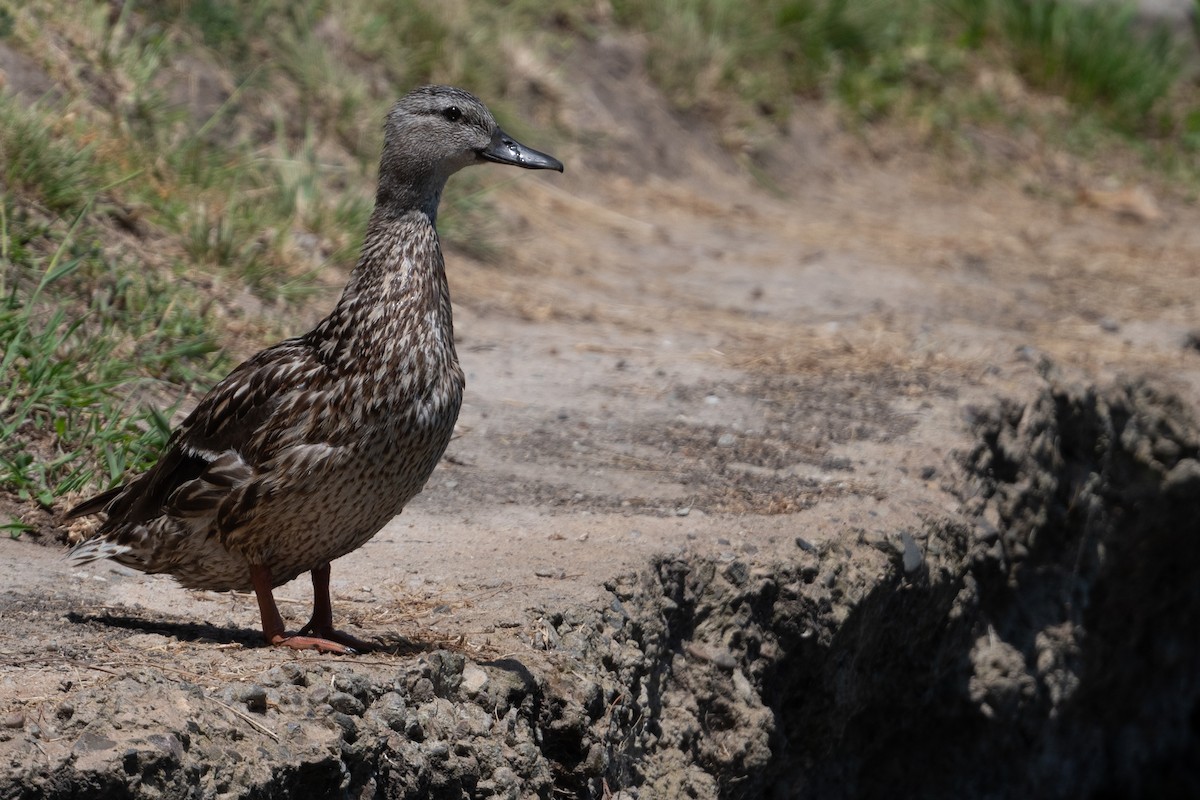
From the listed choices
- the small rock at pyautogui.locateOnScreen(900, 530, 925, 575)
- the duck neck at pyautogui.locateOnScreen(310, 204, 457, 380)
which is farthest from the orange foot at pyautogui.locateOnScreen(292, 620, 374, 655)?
the small rock at pyautogui.locateOnScreen(900, 530, 925, 575)

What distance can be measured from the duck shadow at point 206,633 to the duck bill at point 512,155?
1330 millimetres

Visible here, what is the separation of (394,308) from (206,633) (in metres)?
0.98

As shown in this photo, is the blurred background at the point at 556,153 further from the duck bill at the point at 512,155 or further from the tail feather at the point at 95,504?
the duck bill at the point at 512,155

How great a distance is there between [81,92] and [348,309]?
368 cm

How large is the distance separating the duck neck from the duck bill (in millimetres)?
288

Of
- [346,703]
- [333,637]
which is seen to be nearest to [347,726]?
[346,703]

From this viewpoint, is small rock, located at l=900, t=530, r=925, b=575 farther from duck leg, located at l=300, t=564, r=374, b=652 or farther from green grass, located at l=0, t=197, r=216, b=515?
green grass, located at l=0, t=197, r=216, b=515

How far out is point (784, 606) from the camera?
189 inches

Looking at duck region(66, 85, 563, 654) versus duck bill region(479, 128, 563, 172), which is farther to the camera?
duck bill region(479, 128, 563, 172)

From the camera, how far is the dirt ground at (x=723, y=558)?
356cm

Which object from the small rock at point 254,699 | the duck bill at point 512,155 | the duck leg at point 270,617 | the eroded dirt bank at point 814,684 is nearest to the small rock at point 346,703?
the eroded dirt bank at point 814,684

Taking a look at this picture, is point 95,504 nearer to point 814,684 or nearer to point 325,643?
point 325,643

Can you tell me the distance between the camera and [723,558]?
472 centimetres

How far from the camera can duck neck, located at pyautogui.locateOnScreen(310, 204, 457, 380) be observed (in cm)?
379
